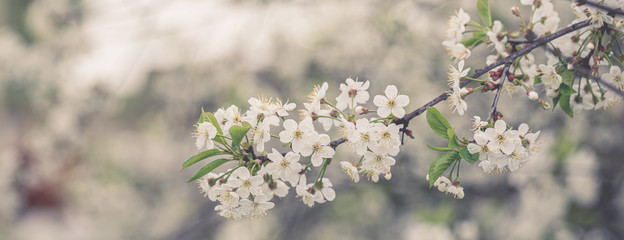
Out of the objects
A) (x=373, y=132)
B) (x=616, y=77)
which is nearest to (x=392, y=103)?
(x=373, y=132)

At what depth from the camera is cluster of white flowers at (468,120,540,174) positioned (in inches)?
31.5

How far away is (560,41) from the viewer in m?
1.09

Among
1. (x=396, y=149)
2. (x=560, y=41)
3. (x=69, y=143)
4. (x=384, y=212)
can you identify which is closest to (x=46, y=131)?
(x=69, y=143)

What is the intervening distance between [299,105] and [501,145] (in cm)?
304

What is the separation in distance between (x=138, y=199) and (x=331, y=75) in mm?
3055

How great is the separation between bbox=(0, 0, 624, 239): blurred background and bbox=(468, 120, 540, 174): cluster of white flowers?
1.52m

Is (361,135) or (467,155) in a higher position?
(361,135)

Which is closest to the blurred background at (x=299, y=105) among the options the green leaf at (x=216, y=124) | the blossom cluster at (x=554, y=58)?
the blossom cluster at (x=554, y=58)

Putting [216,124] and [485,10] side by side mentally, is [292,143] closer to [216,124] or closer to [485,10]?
[216,124]

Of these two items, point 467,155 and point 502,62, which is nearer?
point 467,155

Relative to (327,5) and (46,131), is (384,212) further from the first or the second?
(46,131)

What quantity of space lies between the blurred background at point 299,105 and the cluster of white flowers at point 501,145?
152 cm

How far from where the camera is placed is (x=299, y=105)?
3793mm

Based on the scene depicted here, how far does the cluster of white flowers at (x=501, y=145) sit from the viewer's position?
→ 80 cm
